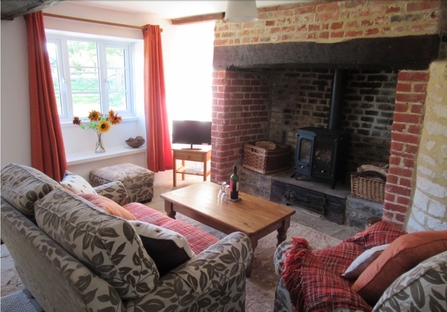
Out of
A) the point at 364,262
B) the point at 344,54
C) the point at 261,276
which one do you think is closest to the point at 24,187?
the point at 261,276

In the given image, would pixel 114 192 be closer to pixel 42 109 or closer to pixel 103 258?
pixel 42 109

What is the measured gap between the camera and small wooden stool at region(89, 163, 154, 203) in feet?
11.5

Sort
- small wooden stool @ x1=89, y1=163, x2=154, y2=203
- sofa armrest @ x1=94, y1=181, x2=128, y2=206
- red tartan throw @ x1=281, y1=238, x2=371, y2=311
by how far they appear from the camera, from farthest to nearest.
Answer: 1. small wooden stool @ x1=89, y1=163, x2=154, y2=203
2. sofa armrest @ x1=94, y1=181, x2=128, y2=206
3. red tartan throw @ x1=281, y1=238, x2=371, y2=311

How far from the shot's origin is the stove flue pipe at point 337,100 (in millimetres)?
3418

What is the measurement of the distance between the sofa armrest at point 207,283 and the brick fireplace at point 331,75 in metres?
1.68

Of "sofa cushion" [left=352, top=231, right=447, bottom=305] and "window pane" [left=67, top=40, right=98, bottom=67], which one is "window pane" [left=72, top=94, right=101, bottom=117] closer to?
"window pane" [left=67, top=40, right=98, bottom=67]

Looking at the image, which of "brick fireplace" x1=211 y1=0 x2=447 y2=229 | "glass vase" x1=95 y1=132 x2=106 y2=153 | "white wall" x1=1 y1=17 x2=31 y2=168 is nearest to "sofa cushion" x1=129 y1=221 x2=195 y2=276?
"brick fireplace" x1=211 y1=0 x2=447 y2=229

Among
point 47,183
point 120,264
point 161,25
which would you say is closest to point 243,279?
point 120,264

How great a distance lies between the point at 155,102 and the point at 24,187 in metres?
2.74

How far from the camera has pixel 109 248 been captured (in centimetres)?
122

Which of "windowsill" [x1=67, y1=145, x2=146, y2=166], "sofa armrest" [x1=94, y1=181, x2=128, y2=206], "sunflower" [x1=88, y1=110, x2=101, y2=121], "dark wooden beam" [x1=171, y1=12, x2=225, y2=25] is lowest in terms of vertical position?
"sofa armrest" [x1=94, y1=181, x2=128, y2=206]

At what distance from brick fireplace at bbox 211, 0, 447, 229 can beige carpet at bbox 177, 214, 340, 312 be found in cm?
64

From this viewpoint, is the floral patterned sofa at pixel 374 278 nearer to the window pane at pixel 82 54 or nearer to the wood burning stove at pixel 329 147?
the wood burning stove at pixel 329 147

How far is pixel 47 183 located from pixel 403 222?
266 centimetres
